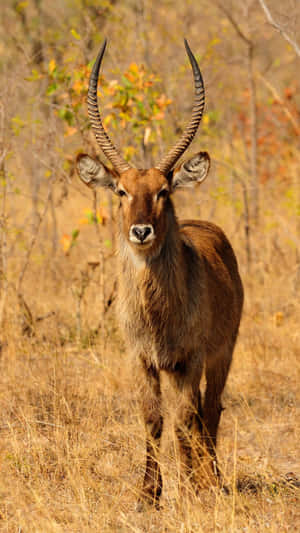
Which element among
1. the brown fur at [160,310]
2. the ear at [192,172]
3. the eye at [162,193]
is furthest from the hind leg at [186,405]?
the ear at [192,172]

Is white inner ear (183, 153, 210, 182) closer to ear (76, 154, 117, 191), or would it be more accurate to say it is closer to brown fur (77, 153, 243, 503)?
brown fur (77, 153, 243, 503)

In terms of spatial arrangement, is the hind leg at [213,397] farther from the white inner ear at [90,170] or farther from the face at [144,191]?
the white inner ear at [90,170]

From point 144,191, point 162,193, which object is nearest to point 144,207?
point 144,191

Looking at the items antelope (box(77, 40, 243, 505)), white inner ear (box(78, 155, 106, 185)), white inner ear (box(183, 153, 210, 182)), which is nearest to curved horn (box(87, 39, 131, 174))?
antelope (box(77, 40, 243, 505))

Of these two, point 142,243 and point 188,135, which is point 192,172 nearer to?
point 188,135

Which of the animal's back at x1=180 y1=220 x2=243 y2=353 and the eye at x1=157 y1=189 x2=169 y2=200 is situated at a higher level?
the eye at x1=157 y1=189 x2=169 y2=200

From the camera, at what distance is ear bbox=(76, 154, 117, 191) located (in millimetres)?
4336

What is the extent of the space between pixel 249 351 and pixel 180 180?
241 cm

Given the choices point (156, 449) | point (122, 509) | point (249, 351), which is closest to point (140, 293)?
point (156, 449)

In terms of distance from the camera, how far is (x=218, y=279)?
4820 millimetres

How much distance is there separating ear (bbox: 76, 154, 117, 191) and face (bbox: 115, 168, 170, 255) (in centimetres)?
8

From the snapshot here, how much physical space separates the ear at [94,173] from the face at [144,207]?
0.26 feet

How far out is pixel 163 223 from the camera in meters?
4.11

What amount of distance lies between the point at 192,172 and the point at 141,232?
0.77m
